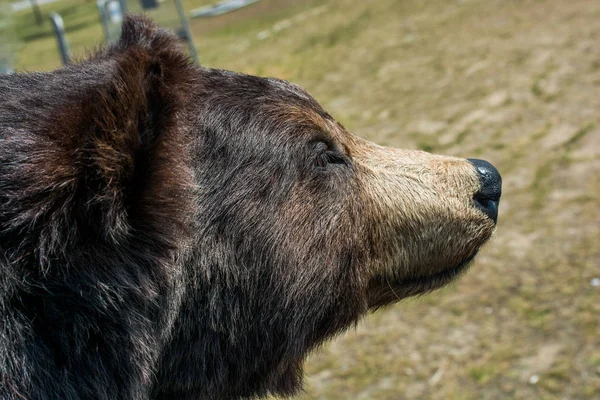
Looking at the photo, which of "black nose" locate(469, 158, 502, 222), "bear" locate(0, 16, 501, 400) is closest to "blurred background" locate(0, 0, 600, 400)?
"bear" locate(0, 16, 501, 400)

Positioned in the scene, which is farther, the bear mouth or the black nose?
the black nose

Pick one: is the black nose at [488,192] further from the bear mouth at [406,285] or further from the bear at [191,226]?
the bear mouth at [406,285]

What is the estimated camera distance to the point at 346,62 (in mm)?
11922

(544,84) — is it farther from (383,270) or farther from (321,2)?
(321,2)

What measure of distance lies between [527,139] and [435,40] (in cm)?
445

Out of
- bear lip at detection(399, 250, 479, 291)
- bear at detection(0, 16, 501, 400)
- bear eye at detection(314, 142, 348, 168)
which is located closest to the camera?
bear at detection(0, 16, 501, 400)

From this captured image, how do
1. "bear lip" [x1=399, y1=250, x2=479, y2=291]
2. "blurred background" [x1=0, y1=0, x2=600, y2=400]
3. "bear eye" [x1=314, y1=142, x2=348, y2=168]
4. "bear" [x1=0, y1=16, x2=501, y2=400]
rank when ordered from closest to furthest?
"bear" [x1=0, y1=16, x2=501, y2=400], "bear eye" [x1=314, y1=142, x2=348, y2=168], "bear lip" [x1=399, y1=250, x2=479, y2=291], "blurred background" [x1=0, y1=0, x2=600, y2=400]

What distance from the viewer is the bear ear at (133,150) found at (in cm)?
203

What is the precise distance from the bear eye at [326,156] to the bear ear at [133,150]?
0.57 metres

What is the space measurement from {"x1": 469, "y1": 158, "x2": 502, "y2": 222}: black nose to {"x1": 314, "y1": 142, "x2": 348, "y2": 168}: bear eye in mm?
657

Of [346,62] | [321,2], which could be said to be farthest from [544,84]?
[321,2]

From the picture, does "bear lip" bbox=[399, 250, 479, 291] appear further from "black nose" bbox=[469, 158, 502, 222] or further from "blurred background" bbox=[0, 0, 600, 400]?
"blurred background" bbox=[0, 0, 600, 400]

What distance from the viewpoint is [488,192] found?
321 centimetres

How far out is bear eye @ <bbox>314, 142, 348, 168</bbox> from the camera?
9.25ft
